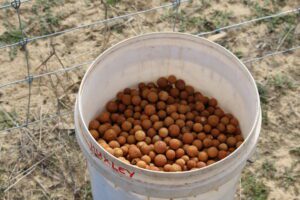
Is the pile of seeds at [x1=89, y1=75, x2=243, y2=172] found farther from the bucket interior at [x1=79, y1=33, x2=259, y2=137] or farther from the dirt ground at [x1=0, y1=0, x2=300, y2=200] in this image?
the dirt ground at [x1=0, y1=0, x2=300, y2=200]

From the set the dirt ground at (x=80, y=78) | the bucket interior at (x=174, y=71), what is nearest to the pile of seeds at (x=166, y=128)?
the bucket interior at (x=174, y=71)

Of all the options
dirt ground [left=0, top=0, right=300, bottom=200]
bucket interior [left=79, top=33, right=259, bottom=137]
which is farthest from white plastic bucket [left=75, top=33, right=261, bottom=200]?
dirt ground [left=0, top=0, right=300, bottom=200]

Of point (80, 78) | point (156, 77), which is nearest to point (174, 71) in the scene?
point (156, 77)

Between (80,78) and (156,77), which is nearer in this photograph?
(156,77)

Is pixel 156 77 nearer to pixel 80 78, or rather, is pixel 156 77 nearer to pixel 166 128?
pixel 166 128

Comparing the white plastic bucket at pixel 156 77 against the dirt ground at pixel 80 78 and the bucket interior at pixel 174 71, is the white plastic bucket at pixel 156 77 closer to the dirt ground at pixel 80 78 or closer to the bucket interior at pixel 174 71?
the bucket interior at pixel 174 71

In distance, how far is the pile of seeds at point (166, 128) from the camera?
84.2 inches

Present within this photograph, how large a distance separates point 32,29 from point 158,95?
1.08 m

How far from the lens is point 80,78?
118 inches

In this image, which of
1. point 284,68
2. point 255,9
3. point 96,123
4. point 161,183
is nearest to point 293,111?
point 284,68

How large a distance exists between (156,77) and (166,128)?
0.81ft

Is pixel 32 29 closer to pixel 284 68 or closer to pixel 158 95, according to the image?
pixel 158 95

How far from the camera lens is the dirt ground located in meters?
2.66

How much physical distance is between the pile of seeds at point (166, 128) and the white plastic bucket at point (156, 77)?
4 centimetres
